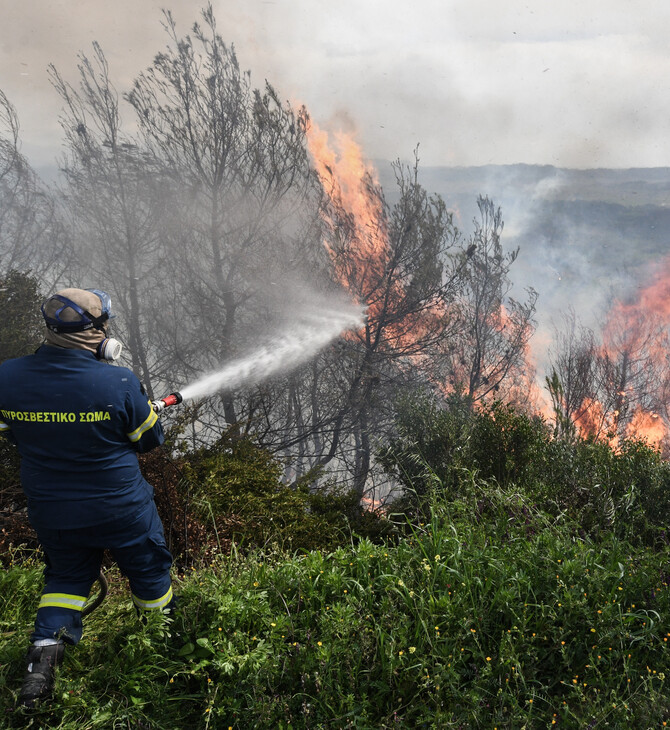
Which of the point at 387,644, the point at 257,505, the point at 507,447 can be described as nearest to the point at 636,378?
the point at 507,447

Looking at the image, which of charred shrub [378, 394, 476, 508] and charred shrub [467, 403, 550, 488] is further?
charred shrub [378, 394, 476, 508]

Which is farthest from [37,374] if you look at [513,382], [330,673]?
[513,382]

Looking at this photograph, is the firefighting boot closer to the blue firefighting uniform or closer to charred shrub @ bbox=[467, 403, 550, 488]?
the blue firefighting uniform

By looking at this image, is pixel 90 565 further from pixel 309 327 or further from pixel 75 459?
pixel 309 327

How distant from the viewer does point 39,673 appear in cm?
209

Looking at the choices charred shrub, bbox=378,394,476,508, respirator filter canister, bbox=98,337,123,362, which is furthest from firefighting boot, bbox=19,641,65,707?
charred shrub, bbox=378,394,476,508

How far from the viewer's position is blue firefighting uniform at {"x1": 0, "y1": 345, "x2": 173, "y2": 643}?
221cm

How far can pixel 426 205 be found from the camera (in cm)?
1512

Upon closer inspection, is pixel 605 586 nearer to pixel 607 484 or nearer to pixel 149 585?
pixel 607 484

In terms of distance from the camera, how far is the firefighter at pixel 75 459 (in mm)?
2211

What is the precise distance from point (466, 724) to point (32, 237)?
16674 mm

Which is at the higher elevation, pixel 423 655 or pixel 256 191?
pixel 256 191

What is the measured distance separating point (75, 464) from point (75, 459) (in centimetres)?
3

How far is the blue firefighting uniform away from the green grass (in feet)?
0.92
